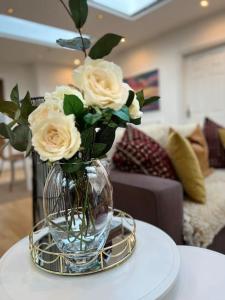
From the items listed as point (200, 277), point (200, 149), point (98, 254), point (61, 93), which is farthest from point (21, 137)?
point (200, 149)

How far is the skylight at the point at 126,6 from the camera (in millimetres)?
3191

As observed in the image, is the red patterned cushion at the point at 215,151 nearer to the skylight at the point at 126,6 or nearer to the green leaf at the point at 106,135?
the green leaf at the point at 106,135

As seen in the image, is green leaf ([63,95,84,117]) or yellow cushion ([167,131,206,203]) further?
yellow cushion ([167,131,206,203])

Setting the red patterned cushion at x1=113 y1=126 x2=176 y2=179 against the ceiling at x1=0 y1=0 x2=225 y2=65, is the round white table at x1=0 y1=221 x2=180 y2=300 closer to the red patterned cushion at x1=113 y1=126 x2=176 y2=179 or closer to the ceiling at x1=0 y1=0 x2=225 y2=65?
the red patterned cushion at x1=113 y1=126 x2=176 y2=179

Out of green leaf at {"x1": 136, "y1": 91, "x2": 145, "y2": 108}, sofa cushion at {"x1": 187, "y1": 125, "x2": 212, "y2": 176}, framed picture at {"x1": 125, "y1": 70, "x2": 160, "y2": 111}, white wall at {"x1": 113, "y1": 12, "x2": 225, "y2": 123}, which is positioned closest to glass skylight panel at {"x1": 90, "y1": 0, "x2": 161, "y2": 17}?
white wall at {"x1": 113, "y1": 12, "x2": 225, "y2": 123}

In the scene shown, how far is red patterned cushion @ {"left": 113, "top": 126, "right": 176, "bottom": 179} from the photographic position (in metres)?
1.53

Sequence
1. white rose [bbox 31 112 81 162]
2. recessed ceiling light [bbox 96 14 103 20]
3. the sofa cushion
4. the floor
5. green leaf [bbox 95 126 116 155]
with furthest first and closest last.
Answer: recessed ceiling light [bbox 96 14 103 20], the sofa cushion, the floor, green leaf [bbox 95 126 116 155], white rose [bbox 31 112 81 162]

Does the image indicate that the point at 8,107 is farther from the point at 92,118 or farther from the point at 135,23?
the point at 135,23

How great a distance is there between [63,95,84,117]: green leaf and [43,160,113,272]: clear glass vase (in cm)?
14

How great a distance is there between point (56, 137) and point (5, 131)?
0.58ft

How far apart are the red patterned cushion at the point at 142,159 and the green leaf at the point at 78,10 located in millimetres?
872

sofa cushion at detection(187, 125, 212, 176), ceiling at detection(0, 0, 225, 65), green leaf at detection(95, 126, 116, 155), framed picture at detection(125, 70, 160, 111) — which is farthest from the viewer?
framed picture at detection(125, 70, 160, 111)

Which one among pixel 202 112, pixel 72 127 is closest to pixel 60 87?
pixel 72 127

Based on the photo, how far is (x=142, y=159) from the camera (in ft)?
5.04
